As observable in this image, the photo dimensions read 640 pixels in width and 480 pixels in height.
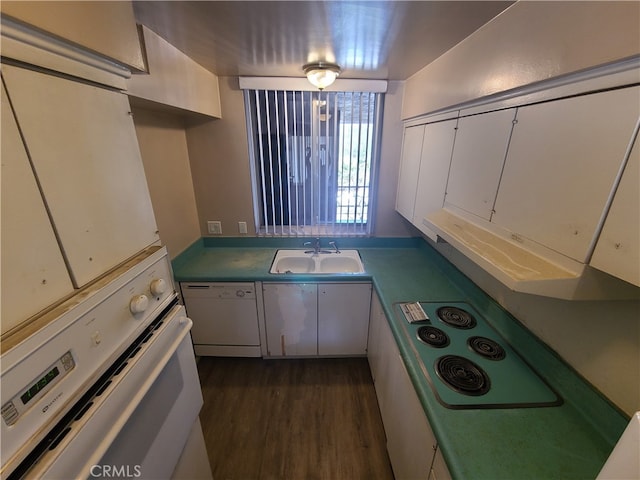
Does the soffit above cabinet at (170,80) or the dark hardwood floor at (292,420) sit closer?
the soffit above cabinet at (170,80)

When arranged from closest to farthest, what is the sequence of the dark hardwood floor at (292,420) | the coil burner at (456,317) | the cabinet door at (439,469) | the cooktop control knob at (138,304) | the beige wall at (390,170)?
the cooktop control knob at (138,304)
the cabinet door at (439,469)
the coil burner at (456,317)
the dark hardwood floor at (292,420)
the beige wall at (390,170)

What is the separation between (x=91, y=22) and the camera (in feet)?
2.10

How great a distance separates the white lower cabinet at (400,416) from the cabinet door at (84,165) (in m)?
1.22

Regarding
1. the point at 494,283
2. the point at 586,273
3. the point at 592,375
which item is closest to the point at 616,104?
the point at 586,273

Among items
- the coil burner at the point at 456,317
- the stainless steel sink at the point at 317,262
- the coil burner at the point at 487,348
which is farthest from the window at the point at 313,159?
the coil burner at the point at 487,348

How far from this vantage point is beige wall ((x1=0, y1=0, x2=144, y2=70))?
0.50 metres

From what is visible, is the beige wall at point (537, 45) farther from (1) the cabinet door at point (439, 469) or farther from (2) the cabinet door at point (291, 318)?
(2) the cabinet door at point (291, 318)

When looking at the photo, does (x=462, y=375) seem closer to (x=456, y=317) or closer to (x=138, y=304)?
(x=456, y=317)

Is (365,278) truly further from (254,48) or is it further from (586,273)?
(254,48)

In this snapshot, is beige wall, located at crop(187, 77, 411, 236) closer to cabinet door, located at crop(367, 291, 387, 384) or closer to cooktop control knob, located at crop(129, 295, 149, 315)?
cabinet door, located at crop(367, 291, 387, 384)

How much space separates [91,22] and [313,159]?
62.2 inches

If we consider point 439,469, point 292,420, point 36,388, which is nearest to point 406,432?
point 439,469

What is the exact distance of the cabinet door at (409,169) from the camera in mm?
1828

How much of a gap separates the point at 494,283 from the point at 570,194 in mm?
813
